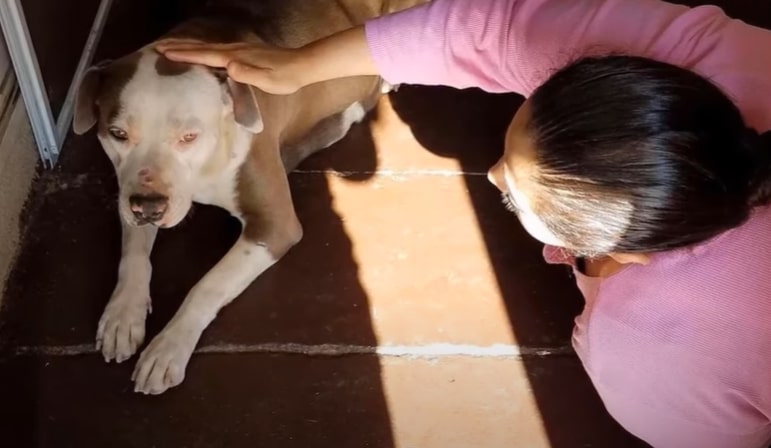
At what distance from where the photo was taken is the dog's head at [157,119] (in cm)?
181

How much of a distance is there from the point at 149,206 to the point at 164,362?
304mm

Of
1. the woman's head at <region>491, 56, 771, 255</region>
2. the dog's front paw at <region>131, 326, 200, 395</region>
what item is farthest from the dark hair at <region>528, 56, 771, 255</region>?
the dog's front paw at <region>131, 326, 200, 395</region>

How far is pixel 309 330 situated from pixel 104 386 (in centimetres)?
40

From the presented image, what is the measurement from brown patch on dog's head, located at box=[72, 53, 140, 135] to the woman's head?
757mm

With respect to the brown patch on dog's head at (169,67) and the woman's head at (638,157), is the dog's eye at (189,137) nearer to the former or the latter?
the brown patch on dog's head at (169,67)

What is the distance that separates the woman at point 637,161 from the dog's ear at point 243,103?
51 millimetres

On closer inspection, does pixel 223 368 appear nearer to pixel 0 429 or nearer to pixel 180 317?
pixel 180 317

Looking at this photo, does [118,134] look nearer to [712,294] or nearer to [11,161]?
[11,161]

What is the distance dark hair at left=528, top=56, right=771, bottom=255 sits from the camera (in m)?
1.36

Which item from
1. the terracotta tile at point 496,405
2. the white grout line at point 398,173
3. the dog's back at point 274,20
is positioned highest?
the dog's back at point 274,20

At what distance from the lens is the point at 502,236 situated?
7.39ft

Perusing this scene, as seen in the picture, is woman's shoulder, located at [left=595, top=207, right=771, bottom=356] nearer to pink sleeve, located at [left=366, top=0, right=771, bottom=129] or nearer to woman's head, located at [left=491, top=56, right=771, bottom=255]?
woman's head, located at [left=491, top=56, right=771, bottom=255]

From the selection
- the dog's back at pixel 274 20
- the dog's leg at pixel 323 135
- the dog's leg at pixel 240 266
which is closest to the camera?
the dog's leg at pixel 240 266

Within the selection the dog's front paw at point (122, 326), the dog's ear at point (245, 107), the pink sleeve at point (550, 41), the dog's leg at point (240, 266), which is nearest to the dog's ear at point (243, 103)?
the dog's ear at point (245, 107)
